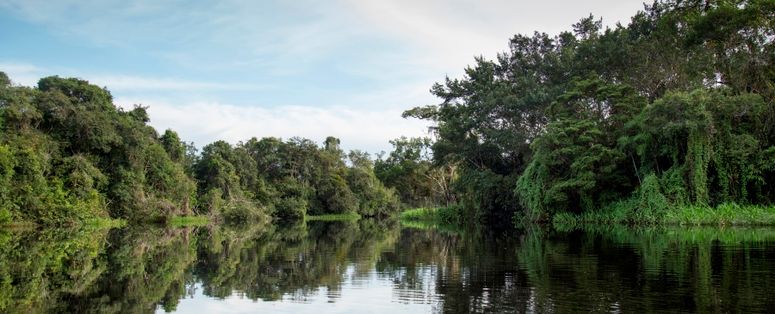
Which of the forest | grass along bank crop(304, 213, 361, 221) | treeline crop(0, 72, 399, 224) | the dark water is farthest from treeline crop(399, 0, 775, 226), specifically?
grass along bank crop(304, 213, 361, 221)

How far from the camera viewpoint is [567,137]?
1305 inches

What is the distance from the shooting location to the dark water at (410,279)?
9.09 metres

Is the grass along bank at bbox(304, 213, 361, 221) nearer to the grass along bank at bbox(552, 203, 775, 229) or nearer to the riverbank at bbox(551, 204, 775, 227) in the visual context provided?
the grass along bank at bbox(552, 203, 775, 229)

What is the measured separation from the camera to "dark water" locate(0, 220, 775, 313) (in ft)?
29.8

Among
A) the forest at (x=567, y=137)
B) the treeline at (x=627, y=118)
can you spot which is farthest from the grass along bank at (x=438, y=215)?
the treeline at (x=627, y=118)

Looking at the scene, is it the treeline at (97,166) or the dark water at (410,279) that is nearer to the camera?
the dark water at (410,279)

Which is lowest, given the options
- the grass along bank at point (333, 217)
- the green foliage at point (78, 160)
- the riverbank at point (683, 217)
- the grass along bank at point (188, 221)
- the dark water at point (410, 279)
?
the dark water at point (410, 279)

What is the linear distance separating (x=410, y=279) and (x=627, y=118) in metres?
24.2

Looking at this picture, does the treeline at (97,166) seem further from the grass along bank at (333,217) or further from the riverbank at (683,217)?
the riverbank at (683,217)

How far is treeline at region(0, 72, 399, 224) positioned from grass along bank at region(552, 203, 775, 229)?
26.3 metres

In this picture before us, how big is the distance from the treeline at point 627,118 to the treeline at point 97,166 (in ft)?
64.2

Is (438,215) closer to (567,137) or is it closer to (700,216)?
(567,137)

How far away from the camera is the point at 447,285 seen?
11094 millimetres

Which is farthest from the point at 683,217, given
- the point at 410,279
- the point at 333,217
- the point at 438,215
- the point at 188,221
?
the point at 333,217
